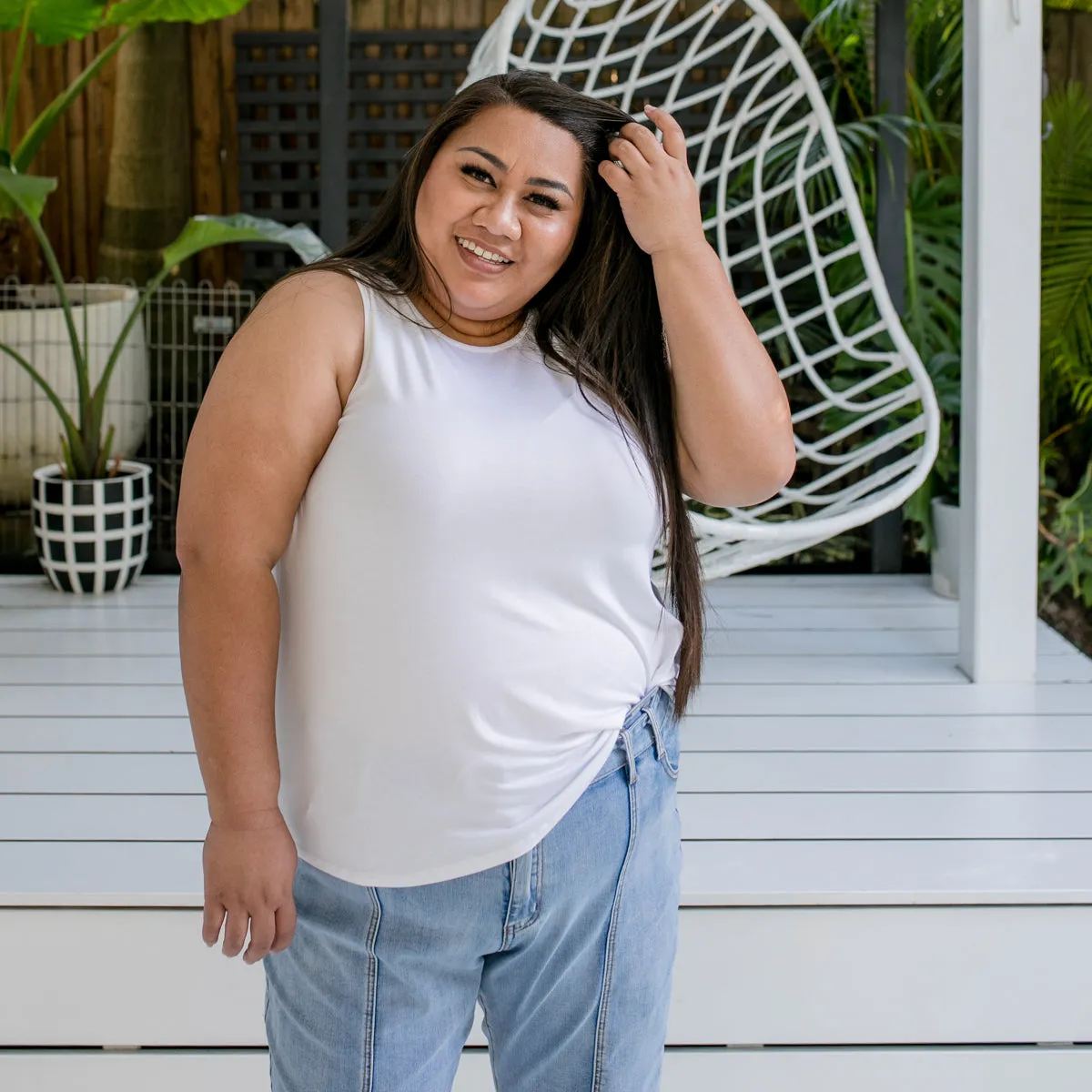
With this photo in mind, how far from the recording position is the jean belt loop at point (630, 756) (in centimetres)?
106

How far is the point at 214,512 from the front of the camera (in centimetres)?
97

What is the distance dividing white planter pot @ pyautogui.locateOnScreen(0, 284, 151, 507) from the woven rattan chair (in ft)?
4.18

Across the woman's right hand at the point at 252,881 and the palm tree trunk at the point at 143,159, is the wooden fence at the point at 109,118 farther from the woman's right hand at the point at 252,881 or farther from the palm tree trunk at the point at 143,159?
the woman's right hand at the point at 252,881

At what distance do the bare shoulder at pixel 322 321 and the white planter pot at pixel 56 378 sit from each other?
2.81 metres

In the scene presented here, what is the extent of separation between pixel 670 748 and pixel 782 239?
213 cm

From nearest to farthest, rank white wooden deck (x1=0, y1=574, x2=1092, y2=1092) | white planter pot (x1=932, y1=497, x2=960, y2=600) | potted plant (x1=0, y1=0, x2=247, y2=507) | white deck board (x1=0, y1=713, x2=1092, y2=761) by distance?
1. white wooden deck (x1=0, y1=574, x2=1092, y2=1092)
2. white deck board (x1=0, y1=713, x2=1092, y2=761)
3. white planter pot (x1=932, y1=497, x2=960, y2=600)
4. potted plant (x1=0, y1=0, x2=247, y2=507)

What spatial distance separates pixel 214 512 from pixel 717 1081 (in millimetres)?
1044

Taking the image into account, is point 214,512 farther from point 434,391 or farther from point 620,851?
point 620,851

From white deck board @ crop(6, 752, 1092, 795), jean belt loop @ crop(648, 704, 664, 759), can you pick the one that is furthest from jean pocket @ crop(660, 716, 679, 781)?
white deck board @ crop(6, 752, 1092, 795)

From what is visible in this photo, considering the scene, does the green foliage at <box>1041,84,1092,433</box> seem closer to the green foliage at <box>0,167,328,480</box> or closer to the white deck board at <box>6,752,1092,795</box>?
the white deck board at <box>6,752,1092,795</box>

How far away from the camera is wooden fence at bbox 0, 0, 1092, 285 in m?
4.16

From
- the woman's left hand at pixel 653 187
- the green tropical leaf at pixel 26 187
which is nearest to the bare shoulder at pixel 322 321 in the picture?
the woman's left hand at pixel 653 187

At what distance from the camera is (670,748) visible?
1145mm

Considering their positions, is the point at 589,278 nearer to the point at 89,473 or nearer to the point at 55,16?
the point at 89,473
